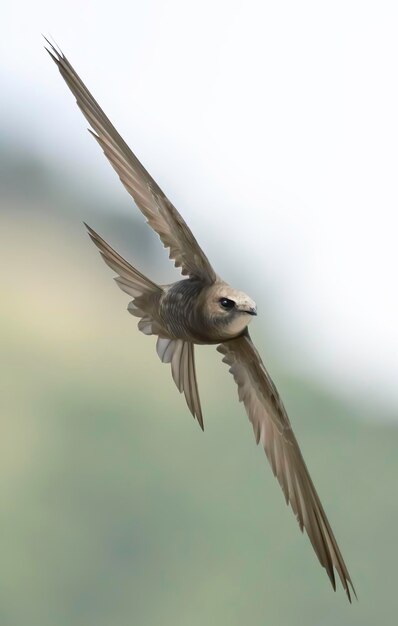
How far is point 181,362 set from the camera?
0.84 meters

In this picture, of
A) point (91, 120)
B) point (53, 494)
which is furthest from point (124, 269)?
point (53, 494)

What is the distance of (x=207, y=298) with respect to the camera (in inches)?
26.7

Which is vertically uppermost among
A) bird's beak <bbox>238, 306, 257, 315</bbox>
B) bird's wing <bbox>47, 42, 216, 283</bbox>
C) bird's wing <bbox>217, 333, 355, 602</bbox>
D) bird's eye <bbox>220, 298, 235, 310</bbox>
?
bird's wing <bbox>47, 42, 216, 283</bbox>

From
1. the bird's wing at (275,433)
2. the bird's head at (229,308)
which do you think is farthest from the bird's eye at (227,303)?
the bird's wing at (275,433)

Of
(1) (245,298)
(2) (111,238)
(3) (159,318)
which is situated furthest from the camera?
(2) (111,238)

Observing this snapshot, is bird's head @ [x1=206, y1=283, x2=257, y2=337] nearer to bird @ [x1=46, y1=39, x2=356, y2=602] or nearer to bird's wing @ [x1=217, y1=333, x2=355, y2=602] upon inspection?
bird @ [x1=46, y1=39, x2=356, y2=602]

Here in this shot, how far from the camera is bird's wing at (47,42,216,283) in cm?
68

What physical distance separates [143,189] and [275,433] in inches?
10.2

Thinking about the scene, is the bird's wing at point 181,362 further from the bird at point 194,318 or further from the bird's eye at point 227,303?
the bird's eye at point 227,303

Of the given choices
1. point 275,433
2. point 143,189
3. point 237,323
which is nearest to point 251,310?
point 237,323

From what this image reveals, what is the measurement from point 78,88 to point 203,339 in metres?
0.18

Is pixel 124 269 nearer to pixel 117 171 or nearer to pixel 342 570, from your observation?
pixel 117 171

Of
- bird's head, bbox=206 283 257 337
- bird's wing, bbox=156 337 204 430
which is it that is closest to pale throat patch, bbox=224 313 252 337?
bird's head, bbox=206 283 257 337

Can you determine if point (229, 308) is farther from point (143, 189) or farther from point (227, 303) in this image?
point (143, 189)
